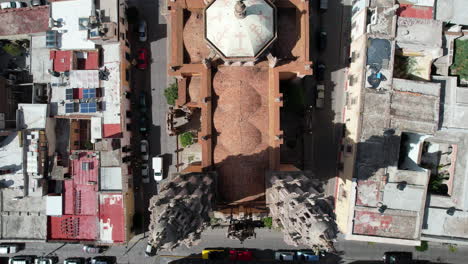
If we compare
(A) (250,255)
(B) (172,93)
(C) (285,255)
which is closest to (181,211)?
(B) (172,93)

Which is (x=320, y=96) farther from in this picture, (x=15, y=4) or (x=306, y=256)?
(x=15, y=4)

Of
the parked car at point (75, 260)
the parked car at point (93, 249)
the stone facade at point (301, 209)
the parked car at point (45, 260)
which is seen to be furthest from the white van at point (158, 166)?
the parked car at point (45, 260)

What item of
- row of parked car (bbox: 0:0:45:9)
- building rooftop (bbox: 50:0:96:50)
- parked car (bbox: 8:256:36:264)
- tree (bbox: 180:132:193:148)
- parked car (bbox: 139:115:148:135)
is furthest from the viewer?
parked car (bbox: 8:256:36:264)

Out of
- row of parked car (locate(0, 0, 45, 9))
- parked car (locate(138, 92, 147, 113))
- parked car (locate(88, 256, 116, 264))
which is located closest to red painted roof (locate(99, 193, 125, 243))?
parked car (locate(88, 256, 116, 264))

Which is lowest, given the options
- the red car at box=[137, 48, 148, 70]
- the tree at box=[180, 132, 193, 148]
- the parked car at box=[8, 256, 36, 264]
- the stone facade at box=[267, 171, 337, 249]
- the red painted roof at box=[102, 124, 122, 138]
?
the parked car at box=[8, 256, 36, 264]

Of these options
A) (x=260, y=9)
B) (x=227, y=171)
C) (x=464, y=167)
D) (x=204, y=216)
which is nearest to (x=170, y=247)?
(x=204, y=216)

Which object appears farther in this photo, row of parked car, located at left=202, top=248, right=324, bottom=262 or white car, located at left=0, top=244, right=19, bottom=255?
white car, located at left=0, top=244, right=19, bottom=255

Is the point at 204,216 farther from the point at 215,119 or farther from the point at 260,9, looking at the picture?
the point at 260,9

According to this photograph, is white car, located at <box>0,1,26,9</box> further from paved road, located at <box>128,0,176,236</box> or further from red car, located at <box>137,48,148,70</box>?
red car, located at <box>137,48,148,70</box>
